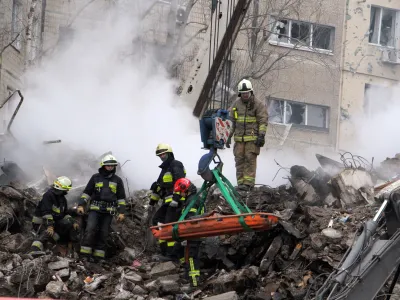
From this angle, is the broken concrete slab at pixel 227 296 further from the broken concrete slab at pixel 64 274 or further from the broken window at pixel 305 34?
the broken window at pixel 305 34

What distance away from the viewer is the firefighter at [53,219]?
11.7 meters

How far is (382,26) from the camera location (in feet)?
94.1

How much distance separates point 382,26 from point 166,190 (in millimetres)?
18422

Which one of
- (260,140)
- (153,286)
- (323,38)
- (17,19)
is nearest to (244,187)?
(260,140)

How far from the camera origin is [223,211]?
479 inches

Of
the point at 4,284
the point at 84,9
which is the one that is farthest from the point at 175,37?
the point at 4,284

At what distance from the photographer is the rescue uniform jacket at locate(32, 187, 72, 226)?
1172cm

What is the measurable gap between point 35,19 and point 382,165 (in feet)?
35.3

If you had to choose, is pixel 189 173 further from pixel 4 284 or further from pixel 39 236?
pixel 4 284

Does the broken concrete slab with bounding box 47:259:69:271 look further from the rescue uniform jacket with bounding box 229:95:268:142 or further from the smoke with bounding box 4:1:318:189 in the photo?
the smoke with bounding box 4:1:318:189

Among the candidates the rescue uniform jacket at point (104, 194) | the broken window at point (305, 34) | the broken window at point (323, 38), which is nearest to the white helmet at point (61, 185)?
the rescue uniform jacket at point (104, 194)

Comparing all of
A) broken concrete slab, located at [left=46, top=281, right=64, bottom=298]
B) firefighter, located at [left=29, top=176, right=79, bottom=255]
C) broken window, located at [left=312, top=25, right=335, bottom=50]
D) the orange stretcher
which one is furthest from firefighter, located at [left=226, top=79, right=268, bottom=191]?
broken window, located at [left=312, top=25, right=335, bottom=50]

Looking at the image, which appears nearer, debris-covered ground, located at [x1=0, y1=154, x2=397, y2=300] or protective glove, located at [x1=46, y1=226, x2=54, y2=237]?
debris-covered ground, located at [x1=0, y1=154, x2=397, y2=300]

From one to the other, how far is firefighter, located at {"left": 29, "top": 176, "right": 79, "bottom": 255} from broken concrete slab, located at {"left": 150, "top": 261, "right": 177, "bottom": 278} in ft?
4.48
